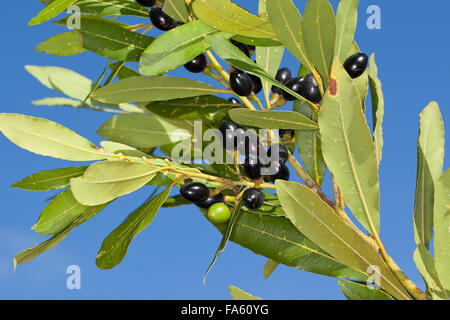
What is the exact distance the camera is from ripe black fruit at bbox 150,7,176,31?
67.0 inches

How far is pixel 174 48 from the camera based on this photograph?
5.14 feet

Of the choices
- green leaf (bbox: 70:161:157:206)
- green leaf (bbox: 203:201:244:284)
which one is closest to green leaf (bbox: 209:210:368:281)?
green leaf (bbox: 203:201:244:284)

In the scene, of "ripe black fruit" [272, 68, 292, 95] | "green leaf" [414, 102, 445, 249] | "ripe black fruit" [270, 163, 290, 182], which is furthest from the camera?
"ripe black fruit" [272, 68, 292, 95]

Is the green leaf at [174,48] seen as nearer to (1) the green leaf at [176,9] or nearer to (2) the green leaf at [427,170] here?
(1) the green leaf at [176,9]

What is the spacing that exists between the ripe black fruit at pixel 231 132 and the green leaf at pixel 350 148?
348 mm

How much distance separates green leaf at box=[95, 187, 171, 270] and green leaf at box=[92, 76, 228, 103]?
1.14 feet

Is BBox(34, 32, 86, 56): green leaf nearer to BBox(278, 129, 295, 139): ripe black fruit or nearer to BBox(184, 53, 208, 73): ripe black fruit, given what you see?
BBox(184, 53, 208, 73): ripe black fruit

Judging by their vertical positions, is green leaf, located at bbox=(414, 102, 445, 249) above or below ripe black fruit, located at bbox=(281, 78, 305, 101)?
below

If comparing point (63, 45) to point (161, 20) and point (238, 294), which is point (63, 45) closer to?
point (161, 20)

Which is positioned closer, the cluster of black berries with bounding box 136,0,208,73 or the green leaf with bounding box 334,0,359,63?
the green leaf with bounding box 334,0,359,63

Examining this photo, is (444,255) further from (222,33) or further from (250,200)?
(222,33)

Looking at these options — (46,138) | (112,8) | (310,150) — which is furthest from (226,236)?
(112,8)

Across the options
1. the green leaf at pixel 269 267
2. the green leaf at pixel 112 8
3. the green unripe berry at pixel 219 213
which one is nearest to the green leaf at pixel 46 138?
the green unripe berry at pixel 219 213
